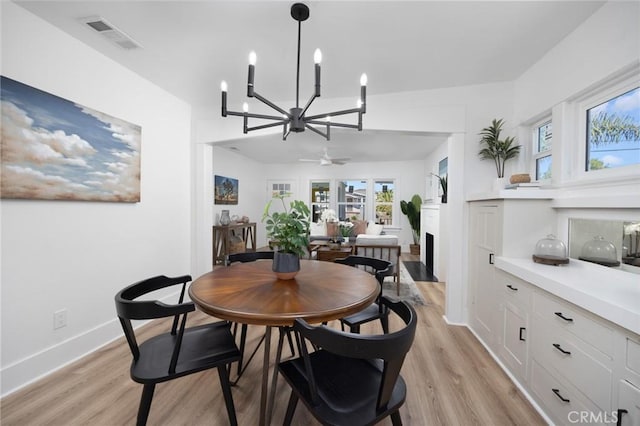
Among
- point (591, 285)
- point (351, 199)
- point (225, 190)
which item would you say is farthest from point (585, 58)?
point (351, 199)

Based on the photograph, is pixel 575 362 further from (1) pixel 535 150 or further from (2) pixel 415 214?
(2) pixel 415 214

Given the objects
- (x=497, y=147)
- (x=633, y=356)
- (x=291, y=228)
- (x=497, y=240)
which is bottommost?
(x=633, y=356)

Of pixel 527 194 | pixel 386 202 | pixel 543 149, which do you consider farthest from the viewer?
pixel 386 202

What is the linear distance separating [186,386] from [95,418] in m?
0.48

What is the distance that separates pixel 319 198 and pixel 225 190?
2911mm

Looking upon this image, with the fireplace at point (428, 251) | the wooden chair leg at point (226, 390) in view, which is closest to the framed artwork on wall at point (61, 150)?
the wooden chair leg at point (226, 390)

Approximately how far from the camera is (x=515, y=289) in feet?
6.28

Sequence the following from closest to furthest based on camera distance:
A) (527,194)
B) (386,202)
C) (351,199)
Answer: (527,194), (386,202), (351,199)

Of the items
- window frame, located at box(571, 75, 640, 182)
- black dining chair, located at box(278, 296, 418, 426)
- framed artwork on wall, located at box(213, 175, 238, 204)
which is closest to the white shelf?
window frame, located at box(571, 75, 640, 182)

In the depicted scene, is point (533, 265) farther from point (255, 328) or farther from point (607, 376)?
point (255, 328)

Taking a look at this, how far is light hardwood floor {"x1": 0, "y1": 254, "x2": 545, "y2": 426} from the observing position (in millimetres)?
1527

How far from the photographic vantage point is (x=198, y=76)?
262 centimetres

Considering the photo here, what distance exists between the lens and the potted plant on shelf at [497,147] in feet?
8.45

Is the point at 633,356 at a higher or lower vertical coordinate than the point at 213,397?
higher
